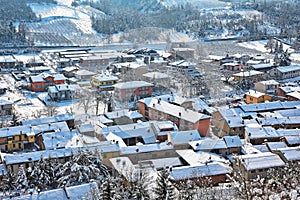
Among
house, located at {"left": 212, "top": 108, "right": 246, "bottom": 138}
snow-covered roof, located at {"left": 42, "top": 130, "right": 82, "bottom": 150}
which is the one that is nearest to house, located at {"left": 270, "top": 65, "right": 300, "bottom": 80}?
house, located at {"left": 212, "top": 108, "right": 246, "bottom": 138}

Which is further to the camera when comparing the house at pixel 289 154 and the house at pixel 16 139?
the house at pixel 16 139

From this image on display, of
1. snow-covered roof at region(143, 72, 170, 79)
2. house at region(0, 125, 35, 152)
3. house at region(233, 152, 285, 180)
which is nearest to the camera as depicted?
house at region(233, 152, 285, 180)

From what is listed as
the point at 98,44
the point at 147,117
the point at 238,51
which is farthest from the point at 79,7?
the point at 147,117

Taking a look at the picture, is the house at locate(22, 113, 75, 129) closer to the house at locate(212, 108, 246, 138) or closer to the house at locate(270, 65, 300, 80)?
the house at locate(212, 108, 246, 138)

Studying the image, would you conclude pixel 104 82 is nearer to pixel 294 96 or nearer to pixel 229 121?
pixel 229 121

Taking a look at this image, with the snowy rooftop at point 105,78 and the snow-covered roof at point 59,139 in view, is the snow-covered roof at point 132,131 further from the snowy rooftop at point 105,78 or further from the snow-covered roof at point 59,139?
the snowy rooftop at point 105,78

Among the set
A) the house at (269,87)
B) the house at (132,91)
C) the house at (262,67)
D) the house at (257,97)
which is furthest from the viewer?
the house at (262,67)

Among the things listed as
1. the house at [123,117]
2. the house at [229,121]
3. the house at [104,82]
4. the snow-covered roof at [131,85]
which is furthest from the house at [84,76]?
the house at [229,121]

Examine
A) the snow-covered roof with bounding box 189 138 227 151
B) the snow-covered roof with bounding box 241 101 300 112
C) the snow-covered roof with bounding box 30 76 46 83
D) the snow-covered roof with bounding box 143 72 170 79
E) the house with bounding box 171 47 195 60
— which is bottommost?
the snow-covered roof with bounding box 189 138 227 151
